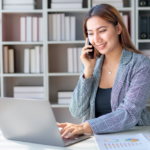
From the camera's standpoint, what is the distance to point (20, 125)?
0.92 metres

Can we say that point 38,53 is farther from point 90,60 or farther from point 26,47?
point 90,60

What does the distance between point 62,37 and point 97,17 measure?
1.23 metres

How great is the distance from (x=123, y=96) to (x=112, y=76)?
0.19m

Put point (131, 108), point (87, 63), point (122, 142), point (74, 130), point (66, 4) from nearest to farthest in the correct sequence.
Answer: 1. point (122, 142)
2. point (74, 130)
3. point (131, 108)
4. point (87, 63)
5. point (66, 4)

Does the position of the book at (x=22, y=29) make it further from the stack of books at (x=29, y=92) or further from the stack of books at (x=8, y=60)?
the stack of books at (x=29, y=92)

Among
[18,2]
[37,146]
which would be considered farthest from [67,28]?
[37,146]

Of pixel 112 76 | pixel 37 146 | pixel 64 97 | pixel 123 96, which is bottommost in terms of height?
pixel 64 97

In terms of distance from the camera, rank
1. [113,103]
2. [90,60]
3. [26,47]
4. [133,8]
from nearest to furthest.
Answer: [113,103] → [90,60] → [133,8] → [26,47]

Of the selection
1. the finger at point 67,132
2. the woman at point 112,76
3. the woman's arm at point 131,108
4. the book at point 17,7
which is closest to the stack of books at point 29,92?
the book at point 17,7

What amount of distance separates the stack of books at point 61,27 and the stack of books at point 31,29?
11 centimetres

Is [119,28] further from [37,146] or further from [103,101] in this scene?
[37,146]

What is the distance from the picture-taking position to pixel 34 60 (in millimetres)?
2553

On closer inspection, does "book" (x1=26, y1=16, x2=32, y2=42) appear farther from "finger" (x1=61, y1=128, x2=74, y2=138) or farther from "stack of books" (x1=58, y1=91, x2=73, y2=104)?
"finger" (x1=61, y1=128, x2=74, y2=138)

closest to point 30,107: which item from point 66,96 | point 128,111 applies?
point 128,111
